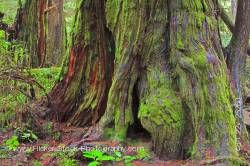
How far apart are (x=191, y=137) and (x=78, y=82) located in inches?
91.8

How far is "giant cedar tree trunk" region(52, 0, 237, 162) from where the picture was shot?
18.0 feet

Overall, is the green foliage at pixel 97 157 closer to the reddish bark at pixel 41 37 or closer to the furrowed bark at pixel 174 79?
the furrowed bark at pixel 174 79

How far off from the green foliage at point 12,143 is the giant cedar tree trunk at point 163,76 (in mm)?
1136

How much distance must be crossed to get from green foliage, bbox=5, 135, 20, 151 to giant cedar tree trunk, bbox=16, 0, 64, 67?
7.02m

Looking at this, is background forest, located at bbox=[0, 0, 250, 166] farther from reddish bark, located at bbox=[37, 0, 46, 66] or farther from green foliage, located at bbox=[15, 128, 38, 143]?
reddish bark, located at bbox=[37, 0, 46, 66]

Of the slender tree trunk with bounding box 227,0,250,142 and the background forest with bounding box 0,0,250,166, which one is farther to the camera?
the slender tree trunk with bounding box 227,0,250,142

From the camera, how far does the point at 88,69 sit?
22.9 feet

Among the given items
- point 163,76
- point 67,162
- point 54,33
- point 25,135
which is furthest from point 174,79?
point 54,33

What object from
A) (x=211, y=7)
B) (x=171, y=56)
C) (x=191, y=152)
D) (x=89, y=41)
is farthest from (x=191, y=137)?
(x=89, y=41)

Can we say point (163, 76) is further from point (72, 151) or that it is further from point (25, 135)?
point (25, 135)

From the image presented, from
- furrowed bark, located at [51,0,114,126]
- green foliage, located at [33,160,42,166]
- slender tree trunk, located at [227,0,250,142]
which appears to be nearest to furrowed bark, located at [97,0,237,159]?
furrowed bark, located at [51,0,114,126]

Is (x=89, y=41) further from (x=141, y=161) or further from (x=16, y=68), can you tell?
(x=141, y=161)

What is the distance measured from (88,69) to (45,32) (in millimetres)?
6522

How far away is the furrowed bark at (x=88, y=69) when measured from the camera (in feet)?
22.3
